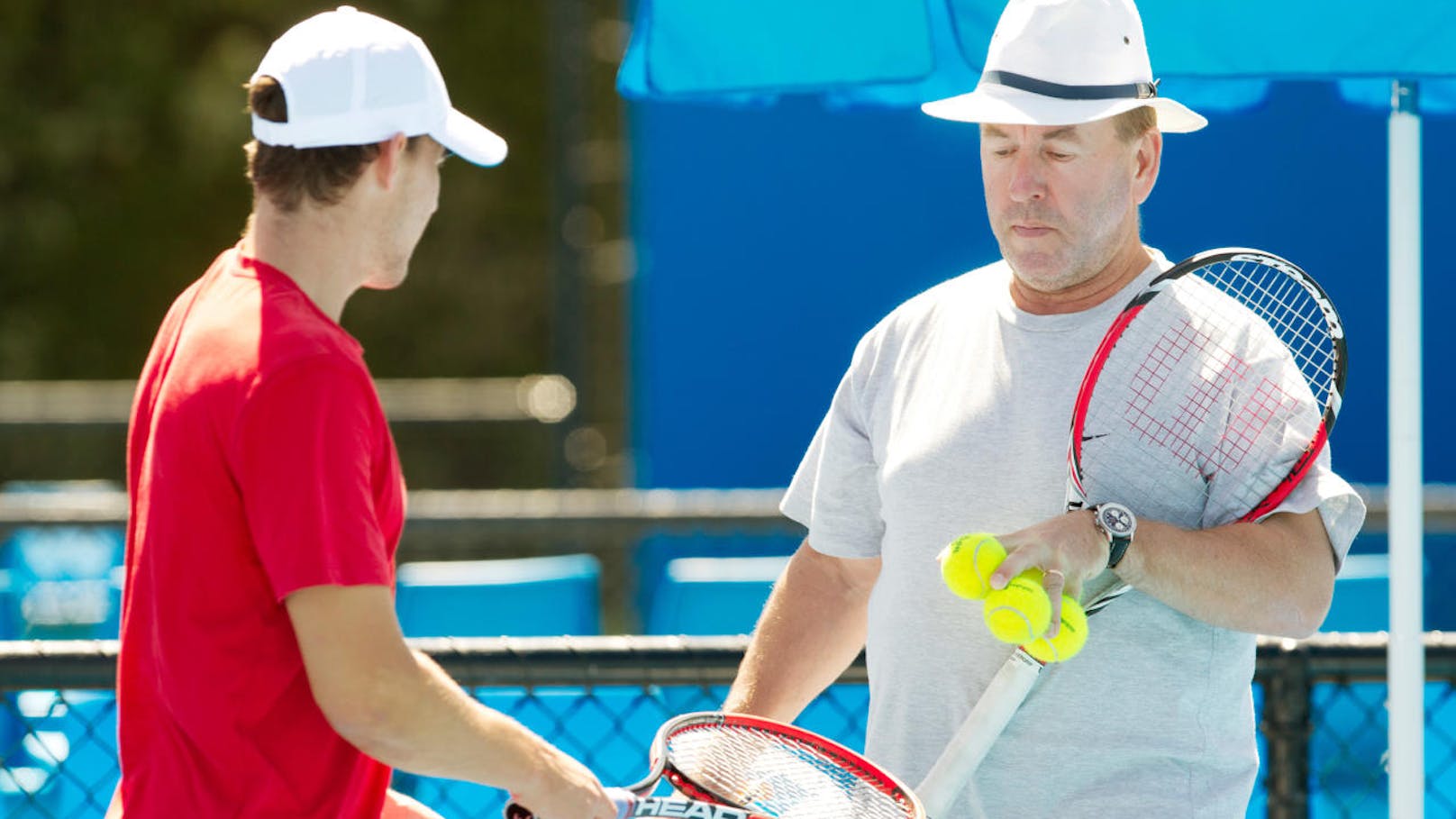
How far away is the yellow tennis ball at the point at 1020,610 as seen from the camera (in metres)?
2.20

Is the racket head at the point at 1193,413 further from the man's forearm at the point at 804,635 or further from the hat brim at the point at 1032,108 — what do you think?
the man's forearm at the point at 804,635

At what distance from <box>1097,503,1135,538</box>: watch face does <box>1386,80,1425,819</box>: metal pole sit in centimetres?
75

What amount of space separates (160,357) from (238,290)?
0.15 metres

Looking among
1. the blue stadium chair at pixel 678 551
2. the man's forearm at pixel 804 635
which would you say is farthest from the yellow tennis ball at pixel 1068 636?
the blue stadium chair at pixel 678 551

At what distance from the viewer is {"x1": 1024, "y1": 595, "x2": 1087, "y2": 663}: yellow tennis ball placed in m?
2.25

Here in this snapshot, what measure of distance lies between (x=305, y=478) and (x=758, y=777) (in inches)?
31.0

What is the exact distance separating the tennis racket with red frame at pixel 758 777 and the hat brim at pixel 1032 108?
880 millimetres

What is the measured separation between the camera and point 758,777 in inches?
97.7

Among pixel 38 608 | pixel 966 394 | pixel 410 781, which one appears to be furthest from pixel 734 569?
pixel 966 394

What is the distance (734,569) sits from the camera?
5316 millimetres

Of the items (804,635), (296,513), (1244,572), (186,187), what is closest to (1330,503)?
(1244,572)

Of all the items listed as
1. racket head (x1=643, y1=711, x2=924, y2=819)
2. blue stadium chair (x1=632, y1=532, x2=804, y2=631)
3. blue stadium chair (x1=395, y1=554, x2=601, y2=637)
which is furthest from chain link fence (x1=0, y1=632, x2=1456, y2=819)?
Result: blue stadium chair (x1=632, y1=532, x2=804, y2=631)

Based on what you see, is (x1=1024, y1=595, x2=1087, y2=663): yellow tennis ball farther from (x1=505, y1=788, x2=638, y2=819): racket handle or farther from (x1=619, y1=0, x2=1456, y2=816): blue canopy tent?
(x1=619, y1=0, x2=1456, y2=816): blue canopy tent

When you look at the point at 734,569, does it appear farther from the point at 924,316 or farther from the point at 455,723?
the point at 455,723
